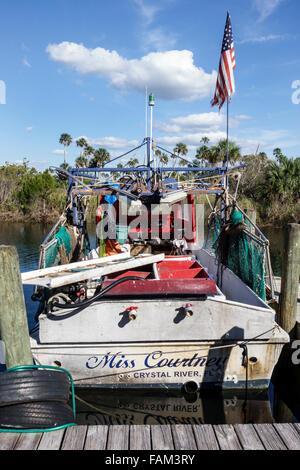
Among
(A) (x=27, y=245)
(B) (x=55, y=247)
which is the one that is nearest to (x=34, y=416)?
(B) (x=55, y=247)

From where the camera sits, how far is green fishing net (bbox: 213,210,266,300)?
25.4 ft

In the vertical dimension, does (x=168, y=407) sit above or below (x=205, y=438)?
below

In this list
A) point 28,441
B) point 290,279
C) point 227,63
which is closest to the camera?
point 28,441

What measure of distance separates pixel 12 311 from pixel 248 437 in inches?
139

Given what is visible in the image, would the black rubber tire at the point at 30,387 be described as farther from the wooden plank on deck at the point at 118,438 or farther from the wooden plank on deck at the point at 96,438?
A: the wooden plank on deck at the point at 118,438

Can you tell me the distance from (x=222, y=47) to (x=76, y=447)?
37.8ft

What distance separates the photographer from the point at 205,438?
367 cm

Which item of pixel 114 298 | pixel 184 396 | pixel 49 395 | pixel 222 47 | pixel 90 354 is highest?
pixel 222 47

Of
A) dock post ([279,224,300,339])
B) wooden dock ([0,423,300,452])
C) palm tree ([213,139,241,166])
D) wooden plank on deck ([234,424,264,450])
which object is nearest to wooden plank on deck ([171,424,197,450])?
wooden dock ([0,423,300,452])

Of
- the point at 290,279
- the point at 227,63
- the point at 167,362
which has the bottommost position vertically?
the point at 167,362

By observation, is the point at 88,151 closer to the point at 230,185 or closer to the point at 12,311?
the point at 230,185

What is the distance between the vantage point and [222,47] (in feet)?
36.2
